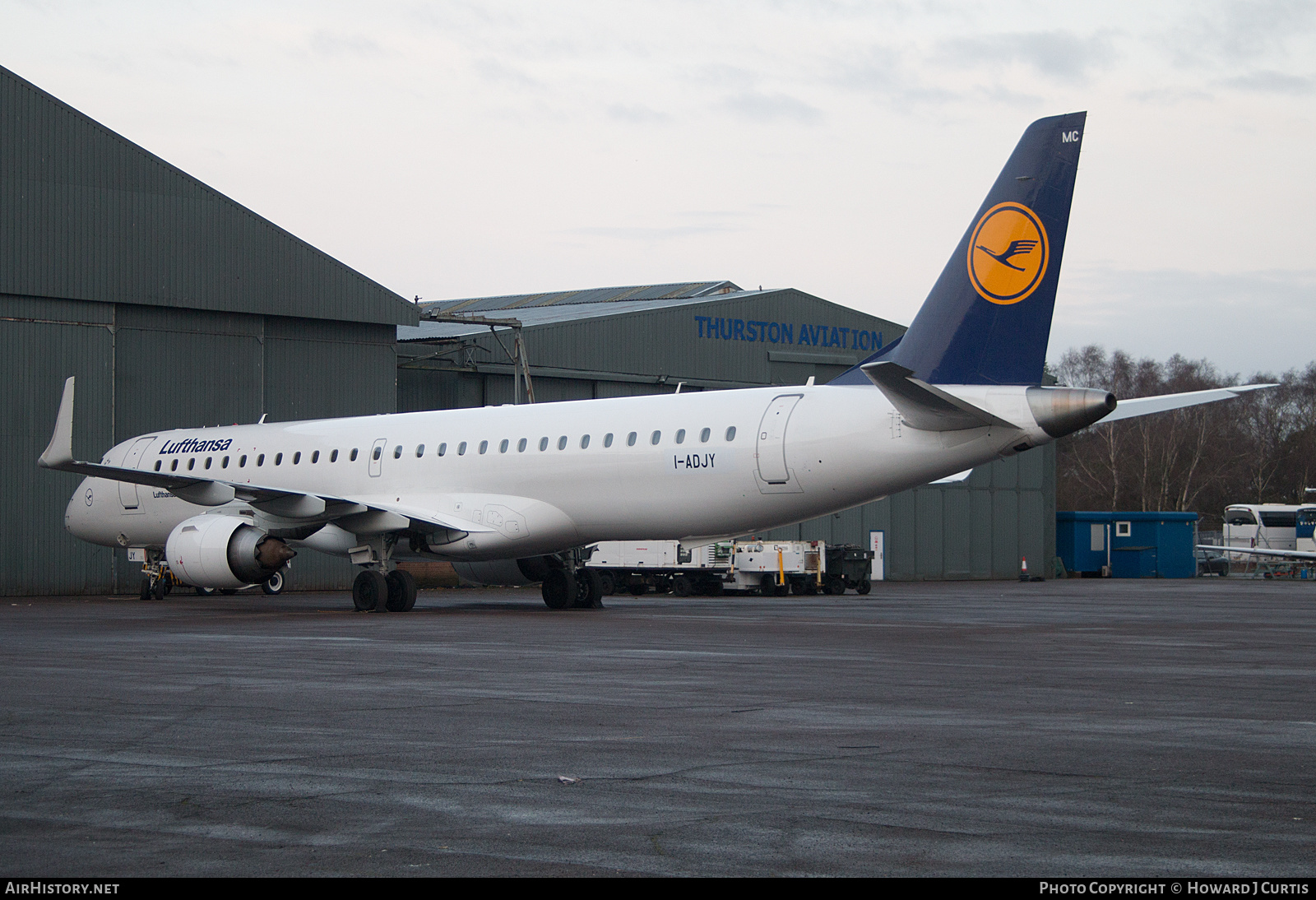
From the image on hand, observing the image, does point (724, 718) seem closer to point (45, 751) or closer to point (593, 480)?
point (45, 751)

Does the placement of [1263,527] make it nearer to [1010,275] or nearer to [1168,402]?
[1168,402]

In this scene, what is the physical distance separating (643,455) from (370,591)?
541 cm

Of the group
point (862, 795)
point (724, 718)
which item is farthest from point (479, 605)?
point (862, 795)

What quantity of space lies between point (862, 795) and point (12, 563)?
3162cm

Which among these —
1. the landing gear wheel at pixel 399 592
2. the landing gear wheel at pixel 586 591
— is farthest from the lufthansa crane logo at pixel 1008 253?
the landing gear wheel at pixel 399 592

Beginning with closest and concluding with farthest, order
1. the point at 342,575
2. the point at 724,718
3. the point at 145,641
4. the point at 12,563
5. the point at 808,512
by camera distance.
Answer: the point at 724,718, the point at 145,641, the point at 808,512, the point at 12,563, the point at 342,575

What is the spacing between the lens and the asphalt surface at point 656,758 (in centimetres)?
544

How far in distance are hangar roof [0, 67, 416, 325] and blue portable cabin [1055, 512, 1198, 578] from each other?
36277 mm

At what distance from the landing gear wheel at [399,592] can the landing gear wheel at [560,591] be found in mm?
2830

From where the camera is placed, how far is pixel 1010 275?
1973cm

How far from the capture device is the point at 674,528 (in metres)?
23.1

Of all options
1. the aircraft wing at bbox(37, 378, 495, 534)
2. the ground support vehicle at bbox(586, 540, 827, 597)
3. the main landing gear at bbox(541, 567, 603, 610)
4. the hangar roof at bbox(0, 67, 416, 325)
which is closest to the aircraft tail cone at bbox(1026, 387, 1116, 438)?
the aircraft wing at bbox(37, 378, 495, 534)

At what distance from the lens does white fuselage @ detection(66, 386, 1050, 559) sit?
20.7m

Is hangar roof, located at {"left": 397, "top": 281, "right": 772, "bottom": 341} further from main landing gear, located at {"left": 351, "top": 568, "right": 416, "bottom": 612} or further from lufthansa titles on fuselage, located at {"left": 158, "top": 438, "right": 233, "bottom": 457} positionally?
main landing gear, located at {"left": 351, "top": 568, "right": 416, "bottom": 612}
